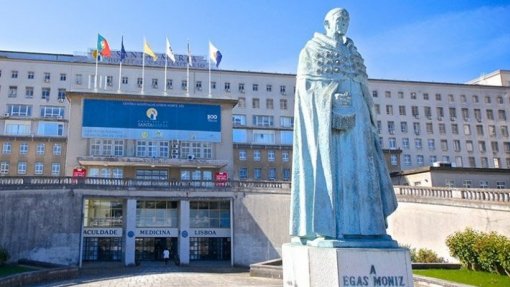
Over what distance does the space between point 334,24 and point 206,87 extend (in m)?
57.0

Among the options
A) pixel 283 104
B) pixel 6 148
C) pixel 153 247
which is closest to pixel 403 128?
pixel 283 104

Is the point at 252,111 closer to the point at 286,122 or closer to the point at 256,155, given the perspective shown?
the point at 286,122

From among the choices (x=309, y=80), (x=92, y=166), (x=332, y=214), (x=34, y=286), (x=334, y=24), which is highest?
(x=92, y=166)

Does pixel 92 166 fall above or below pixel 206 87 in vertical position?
below

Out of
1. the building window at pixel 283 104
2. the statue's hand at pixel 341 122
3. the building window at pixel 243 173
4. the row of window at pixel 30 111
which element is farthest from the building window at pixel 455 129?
the statue's hand at pixel 341 122

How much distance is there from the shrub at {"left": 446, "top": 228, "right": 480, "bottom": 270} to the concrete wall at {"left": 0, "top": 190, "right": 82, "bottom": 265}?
28.0 metres

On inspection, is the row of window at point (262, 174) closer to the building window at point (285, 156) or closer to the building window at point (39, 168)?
the building window at point (285, 156)

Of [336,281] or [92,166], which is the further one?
[92,166]

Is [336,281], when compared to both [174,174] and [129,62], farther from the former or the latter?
[129,62]

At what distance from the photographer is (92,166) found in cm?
4959

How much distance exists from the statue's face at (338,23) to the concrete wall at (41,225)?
107ft

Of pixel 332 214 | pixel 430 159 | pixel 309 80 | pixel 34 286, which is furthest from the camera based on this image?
pixel 430 159

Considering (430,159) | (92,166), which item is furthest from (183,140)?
(430,159)

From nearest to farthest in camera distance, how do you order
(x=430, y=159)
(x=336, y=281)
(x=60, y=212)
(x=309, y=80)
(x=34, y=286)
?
(x=336, y=281) → (x=309, y=80) → (x=34, y=286) → (x=60, y=212) → (x=430, y=159)
